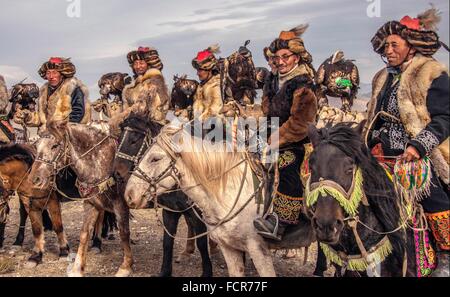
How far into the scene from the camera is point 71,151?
7.52 metres

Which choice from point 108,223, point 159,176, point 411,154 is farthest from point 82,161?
point 411,154

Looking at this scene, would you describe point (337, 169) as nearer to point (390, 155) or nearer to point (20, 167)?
point (390, 155)

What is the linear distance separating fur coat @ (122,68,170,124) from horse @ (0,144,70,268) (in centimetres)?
208

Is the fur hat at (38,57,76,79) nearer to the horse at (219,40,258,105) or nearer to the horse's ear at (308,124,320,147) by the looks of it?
the horse at (219,40,258,105)

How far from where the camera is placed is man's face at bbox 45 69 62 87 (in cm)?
883

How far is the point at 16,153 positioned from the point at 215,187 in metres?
4.52

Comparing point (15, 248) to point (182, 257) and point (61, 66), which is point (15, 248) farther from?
point (61, 66)

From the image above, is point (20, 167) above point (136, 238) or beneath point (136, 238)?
above

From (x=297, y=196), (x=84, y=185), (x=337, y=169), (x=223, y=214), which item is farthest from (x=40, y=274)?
(x=337, y=169)

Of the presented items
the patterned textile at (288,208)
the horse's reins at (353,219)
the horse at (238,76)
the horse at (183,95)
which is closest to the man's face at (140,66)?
the horse at (183,95)

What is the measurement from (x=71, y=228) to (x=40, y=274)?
3.29 meters

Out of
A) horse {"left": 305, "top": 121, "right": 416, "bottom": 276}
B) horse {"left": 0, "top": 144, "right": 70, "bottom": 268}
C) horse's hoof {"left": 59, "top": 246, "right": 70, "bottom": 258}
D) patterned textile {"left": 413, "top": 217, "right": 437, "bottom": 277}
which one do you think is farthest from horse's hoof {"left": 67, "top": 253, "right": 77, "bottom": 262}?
patterned textile {"left": 413, "top": 217, "right": 437, "bottom": 277}

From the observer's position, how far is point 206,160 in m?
5.60

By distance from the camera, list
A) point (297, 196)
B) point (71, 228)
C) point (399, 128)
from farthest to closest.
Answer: point (71, 228), point (297, 196), point (399, 128)
